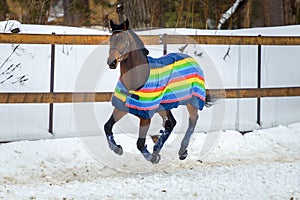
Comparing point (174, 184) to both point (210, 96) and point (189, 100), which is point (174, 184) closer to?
point (189, 100)

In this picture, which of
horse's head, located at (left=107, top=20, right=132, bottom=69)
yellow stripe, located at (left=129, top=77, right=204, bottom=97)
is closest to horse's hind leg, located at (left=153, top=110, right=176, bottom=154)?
yellow stripe, located at (left=129, top=77, right=204, bottom=97)

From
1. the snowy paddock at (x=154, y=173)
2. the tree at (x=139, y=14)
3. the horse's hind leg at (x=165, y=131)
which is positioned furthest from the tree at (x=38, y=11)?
the horse's hind leg at (x=165, y=131)

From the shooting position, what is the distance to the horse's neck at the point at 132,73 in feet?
19.4

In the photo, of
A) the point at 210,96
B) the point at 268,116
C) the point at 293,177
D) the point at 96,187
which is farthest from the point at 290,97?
the point at 96,187

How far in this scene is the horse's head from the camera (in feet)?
18.4

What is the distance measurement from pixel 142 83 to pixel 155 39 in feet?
8.72

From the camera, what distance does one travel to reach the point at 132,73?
591 centimetres

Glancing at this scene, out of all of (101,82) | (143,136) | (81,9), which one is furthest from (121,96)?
(81,9)

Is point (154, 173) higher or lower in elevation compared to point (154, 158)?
lower

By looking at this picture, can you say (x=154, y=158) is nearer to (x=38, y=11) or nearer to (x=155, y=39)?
(x=155, y=39)

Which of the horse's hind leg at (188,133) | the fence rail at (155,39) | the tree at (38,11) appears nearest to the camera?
the horse's hind leg at (188,133)

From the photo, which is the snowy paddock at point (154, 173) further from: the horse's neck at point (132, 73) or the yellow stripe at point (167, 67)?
the yellow stripe at point (167, 67)

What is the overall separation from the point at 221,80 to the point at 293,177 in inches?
136

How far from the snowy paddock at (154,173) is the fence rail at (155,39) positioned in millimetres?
1323
